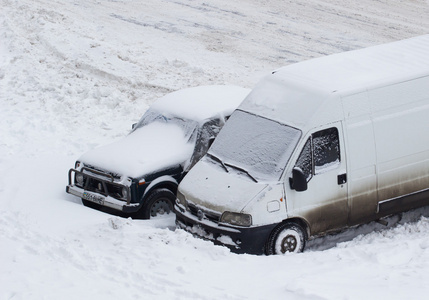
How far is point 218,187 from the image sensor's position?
866cm

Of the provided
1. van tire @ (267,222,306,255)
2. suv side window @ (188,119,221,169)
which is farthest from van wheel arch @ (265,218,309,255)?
suv side window @ (188,119,221,169)

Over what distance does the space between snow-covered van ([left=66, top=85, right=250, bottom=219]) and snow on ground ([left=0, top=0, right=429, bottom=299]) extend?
32 centimetres

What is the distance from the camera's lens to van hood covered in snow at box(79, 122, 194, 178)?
988 cm

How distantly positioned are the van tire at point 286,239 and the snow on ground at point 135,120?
0.34 metres

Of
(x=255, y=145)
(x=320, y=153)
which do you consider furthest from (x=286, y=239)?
(x=255, y=145)

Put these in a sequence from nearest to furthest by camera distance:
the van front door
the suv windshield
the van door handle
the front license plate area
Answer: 1. the van front door
2. the van door handle
3. the front license plate area
4. the suv windshield

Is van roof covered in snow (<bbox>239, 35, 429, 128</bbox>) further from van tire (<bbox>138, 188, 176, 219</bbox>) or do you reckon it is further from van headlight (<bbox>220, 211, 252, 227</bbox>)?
van tire (<bbox>138, 188, 176, 219</bbox>)

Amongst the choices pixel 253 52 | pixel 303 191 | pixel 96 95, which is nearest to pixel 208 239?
pixel 303 191

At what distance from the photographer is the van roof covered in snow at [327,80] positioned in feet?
28.6

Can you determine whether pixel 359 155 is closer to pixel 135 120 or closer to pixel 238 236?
pixel 238 236

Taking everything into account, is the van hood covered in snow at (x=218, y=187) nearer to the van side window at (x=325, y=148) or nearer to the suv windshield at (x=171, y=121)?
the van side window at (x=325, y=148)

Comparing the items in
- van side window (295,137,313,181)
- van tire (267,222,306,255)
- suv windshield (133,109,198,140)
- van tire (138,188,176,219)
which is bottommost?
van tire (267,222,306,255)

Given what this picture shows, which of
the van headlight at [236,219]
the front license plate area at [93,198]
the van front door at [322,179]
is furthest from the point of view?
the front license plate area at [93,198]

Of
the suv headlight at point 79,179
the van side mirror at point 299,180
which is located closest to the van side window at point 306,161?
the van side mirror at point 299,180
